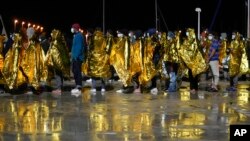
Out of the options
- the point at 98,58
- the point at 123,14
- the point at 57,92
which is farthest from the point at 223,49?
the point at 123,14

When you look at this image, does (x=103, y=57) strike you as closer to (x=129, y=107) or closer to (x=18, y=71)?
(x=18, y=71)

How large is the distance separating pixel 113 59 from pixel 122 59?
11.0 inches

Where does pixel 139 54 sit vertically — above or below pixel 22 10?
below

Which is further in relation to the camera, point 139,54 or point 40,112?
point 139,54

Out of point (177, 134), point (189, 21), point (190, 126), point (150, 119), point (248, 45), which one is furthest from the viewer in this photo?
point (189, 21)


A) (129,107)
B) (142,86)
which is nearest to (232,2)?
(142,86)

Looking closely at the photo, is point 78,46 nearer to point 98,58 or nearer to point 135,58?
point 98,58

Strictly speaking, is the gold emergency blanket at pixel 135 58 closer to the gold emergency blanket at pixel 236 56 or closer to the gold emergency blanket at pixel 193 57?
the gold emergency blanket at pixel 193 57

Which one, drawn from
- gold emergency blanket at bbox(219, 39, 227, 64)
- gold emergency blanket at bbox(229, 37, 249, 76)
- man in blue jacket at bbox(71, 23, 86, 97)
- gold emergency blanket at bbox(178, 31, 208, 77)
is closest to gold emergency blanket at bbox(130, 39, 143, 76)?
gold emergency blanket at bbox(178, 31, 208, 77)

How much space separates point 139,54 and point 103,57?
0.97m

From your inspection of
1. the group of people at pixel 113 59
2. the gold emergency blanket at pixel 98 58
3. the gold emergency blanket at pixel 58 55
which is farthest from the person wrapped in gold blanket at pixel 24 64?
the gold emergency blanket at pixel 98 58

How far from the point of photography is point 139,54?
611 inches

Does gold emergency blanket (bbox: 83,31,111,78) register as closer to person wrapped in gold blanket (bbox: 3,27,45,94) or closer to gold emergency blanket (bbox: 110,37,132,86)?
gold emergency blanket (bbox: 110,37,132,86)

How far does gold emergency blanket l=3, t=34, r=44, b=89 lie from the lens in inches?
589
